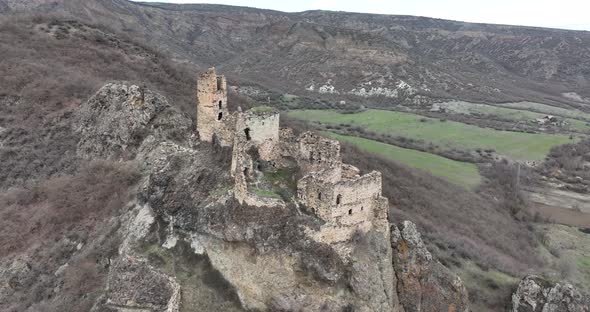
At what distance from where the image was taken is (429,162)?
3095 inches

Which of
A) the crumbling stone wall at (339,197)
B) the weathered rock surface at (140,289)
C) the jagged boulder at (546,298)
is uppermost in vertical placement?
the crumbling stone wall at (339,197)

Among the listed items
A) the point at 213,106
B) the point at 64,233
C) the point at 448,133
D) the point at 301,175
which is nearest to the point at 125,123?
the point at 64,233

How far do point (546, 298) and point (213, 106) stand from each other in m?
Answer: 26.1

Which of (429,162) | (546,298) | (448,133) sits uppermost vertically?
(546,298)

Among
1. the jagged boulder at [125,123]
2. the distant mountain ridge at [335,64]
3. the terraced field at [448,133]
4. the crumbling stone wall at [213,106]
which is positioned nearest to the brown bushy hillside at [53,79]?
the jagged boulder at [125,123]

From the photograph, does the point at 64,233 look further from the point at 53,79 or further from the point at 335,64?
the point at 335,64

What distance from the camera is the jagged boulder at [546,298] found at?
33531 mm

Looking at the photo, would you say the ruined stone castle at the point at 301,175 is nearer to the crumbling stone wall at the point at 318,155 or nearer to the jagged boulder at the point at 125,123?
the crumbling stone wall at the point at 318,155

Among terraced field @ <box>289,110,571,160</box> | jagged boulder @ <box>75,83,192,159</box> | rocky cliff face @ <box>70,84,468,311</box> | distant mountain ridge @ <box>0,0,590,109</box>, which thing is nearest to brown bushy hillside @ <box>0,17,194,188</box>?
jagged boulder @ <box>75,83,192,159</box>

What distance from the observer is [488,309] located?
3453 centimetres

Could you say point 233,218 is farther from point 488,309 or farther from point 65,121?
point 65,121

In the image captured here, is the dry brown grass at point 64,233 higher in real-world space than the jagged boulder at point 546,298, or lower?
higher

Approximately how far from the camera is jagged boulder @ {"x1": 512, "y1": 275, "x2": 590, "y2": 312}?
33.5 metres

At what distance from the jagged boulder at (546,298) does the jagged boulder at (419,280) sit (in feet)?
24.4
